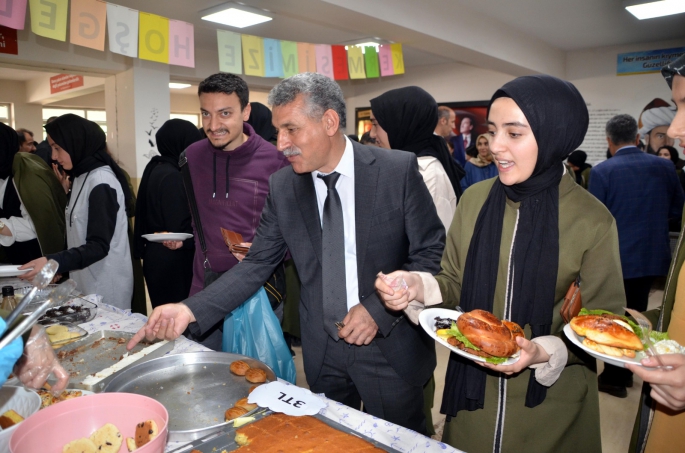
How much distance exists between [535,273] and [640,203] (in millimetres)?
3055

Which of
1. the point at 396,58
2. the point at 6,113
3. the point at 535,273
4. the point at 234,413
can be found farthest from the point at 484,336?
the point at 6,113

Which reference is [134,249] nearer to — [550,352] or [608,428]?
[550,352]

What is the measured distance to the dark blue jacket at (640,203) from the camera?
143 inches

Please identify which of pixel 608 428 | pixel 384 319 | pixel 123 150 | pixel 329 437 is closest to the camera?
pixel 329 437

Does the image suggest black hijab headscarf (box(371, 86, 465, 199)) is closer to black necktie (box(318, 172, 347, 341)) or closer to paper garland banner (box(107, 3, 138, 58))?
black necktie (box(318, 172, 347, 341))

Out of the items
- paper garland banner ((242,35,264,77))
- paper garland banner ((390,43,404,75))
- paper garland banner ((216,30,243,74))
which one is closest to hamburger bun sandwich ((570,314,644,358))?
paper garland banner ((216,30,243,74))

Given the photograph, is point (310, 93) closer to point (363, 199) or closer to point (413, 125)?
point (363, 199)

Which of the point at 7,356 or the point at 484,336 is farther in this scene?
the point at 484,336

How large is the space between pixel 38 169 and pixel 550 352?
3225mm

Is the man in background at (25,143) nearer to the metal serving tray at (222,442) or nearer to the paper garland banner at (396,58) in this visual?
the paper garland banner at (396,58)

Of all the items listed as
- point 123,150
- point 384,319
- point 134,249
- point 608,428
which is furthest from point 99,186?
point 123,150

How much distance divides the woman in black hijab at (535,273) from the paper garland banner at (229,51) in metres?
3.36

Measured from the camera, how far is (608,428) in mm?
2830

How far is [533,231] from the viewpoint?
1.30m
